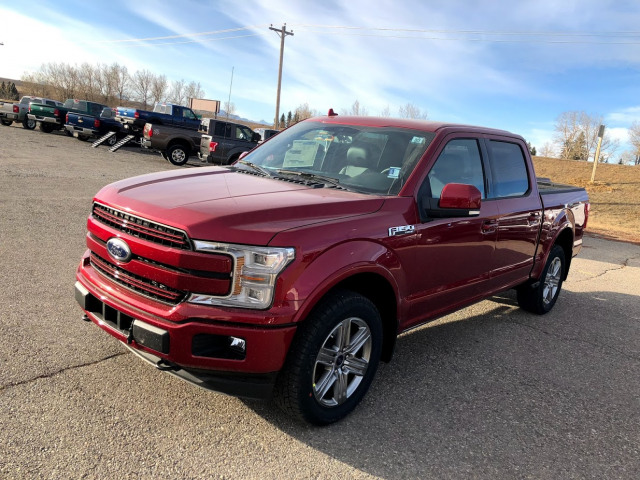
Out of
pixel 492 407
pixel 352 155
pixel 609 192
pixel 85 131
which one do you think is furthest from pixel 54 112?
pixel 609 192

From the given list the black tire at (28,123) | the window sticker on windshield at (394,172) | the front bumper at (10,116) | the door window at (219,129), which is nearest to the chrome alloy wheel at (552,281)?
the window sticker on windshield at (394,172)

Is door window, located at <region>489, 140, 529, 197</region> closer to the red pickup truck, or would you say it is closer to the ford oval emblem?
the red pickup truck

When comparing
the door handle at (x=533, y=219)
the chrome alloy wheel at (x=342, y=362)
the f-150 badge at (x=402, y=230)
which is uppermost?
the door handle at (x=533, y=219)

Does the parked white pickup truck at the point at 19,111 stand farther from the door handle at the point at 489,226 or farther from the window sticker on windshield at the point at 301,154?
the door handle at the point at 489,226

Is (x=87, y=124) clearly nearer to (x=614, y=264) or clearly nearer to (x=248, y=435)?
(x=614, y=264)

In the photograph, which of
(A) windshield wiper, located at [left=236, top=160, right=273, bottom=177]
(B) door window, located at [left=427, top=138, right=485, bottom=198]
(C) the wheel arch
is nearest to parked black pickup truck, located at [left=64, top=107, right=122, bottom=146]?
(A) windshield wiper, located at [left=236, top=160, right=273, bottom=177]

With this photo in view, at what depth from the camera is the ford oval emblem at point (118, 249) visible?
8.87 ft

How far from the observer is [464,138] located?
4.02 metres

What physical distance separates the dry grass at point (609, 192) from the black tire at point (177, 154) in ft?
48.8

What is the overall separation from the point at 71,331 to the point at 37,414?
114 cm

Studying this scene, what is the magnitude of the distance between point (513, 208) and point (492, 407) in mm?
1882

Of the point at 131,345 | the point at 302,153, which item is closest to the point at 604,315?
the point at 302,153

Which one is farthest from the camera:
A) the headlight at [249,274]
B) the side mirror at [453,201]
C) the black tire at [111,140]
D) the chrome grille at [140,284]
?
the black tire at [111,140]

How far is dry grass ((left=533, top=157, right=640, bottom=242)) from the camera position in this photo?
16828mm
